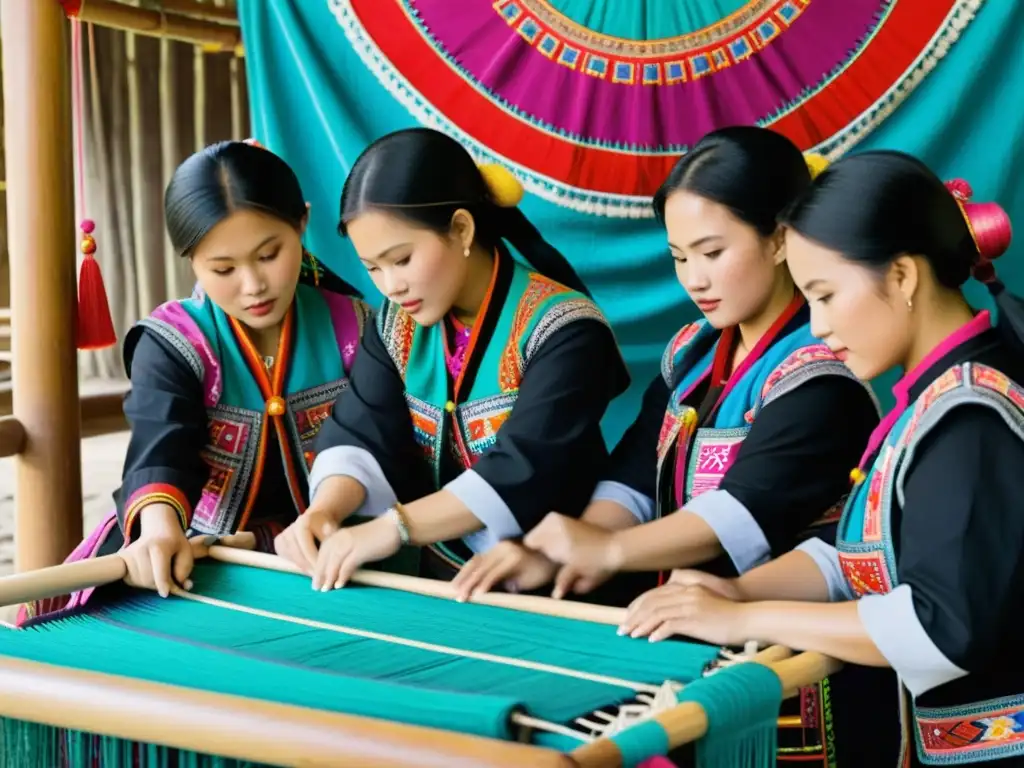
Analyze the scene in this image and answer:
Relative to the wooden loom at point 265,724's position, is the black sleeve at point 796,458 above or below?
above

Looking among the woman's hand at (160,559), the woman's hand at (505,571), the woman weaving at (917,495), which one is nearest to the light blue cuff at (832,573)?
the woman weaving at (917,495)

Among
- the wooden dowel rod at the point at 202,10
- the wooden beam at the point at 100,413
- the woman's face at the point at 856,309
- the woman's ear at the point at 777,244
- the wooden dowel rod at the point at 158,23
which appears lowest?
the wooden beam at the point at 100,413

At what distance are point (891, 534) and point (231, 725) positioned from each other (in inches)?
29.0

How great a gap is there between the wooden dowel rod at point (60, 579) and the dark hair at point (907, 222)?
0.97 m

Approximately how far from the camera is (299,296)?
7.06ft

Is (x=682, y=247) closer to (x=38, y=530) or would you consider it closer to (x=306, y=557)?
(x=306, y=557)

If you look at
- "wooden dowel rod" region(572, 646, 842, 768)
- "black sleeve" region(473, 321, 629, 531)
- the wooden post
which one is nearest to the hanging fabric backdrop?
the wooden post

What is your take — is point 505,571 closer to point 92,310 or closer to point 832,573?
point 832,573

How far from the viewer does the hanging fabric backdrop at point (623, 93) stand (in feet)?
7.34

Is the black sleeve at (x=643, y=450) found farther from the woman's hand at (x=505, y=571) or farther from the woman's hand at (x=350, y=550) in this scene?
the woman's hand at (x=350, y=550)

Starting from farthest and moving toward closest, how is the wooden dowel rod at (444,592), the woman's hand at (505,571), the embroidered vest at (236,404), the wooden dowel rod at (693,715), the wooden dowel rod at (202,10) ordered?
the wooden dowel rod at (202,10) → the embroidered vest at (236,404) → the woman's hand at (505,571) → the wooden dowel rod at (444,592) → the wooden dowel rod at (693,715)

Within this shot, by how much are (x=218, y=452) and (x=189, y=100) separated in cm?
385

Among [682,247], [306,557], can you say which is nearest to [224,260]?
[306,557]

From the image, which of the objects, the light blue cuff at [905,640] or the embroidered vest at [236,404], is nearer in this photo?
the light blue cuff at [905,640]
